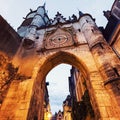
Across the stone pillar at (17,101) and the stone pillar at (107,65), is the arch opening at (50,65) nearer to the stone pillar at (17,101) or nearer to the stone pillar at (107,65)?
the stone pillar at (17,101)

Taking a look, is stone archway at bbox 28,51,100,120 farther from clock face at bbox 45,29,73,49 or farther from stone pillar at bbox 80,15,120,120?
clock face at bbox 45,29,73,49

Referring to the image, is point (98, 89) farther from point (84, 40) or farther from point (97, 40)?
point (84, 40)

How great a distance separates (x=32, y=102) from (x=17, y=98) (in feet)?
2.48

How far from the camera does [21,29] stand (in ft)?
48.1

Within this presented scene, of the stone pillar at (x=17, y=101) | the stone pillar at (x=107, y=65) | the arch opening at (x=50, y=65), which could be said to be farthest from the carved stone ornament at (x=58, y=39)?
the stone pillar at (x=17, y=101)

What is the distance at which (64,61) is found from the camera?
32.8 ft

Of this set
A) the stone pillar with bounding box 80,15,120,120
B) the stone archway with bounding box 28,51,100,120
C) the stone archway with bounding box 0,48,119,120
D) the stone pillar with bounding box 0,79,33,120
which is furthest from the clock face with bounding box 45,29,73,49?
the stone pillar with bounding box 0,79,33,120

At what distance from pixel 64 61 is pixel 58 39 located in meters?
2.01

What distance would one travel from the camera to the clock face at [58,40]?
33.9 feet

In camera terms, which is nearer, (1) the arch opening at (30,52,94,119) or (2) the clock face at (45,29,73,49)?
(1) the arch opening at (30,52,94,119)

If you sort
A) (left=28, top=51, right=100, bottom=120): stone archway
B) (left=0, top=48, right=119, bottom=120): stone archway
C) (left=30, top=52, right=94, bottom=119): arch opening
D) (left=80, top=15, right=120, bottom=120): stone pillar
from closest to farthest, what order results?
1. (left=80, top=15, right=120, bottom=120): stone pillar
2. (left=0, top=48, right=119, bottom=120): stone archway
3. (left=28, top=51, right=100, bottom=120): stone archway
4. (left=30, top=52, right=94, bottom=119): arch opening

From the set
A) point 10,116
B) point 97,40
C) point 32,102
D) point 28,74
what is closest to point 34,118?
point 32,102

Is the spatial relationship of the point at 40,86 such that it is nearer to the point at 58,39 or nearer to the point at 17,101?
the point at 17,101

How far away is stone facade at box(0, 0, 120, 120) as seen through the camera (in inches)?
252
